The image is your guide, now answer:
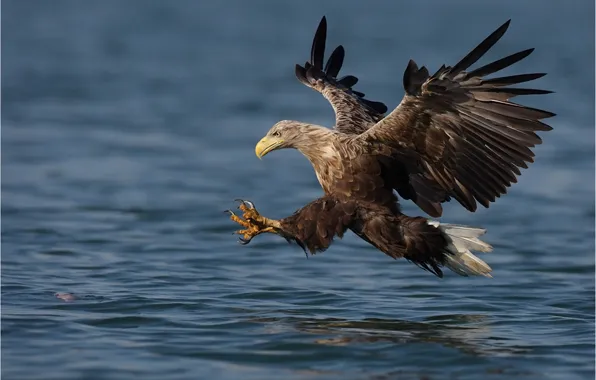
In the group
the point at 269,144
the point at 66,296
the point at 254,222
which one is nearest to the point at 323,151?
the point at 269,144

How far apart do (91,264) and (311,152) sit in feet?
7.97

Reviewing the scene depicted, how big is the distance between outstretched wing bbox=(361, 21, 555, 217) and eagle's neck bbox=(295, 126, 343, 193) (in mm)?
302

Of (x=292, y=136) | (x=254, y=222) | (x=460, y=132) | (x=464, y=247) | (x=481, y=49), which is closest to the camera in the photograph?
(x=481, y=49)

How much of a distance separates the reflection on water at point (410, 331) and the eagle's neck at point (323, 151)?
87 centimetres

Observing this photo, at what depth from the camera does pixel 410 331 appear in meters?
7.93

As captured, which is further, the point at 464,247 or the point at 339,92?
the point at 339,92

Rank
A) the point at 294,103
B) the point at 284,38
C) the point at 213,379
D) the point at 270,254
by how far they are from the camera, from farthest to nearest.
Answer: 1. the point at 284,38
2. the point at 294,103
3. the point at 270,254
4. the point at 213,379

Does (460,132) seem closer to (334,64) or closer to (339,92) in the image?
(339,92)

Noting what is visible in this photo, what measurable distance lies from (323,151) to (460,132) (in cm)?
91

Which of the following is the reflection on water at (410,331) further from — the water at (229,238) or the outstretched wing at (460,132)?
the outstretched wing at (460,132)

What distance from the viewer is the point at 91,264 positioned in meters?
9.99

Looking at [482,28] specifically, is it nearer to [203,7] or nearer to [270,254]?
[203,7]

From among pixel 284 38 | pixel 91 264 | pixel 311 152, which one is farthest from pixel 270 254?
pixel 284 38

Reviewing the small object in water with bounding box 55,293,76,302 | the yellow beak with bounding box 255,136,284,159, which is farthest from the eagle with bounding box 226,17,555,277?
the small object in water with bounding box 55,293,76,302
